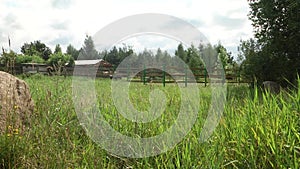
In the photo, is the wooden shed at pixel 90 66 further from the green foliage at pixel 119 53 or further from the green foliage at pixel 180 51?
the green foliage at pixel 180 51

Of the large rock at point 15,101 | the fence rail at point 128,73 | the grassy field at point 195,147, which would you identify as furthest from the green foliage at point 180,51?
the large rock at point 15,101

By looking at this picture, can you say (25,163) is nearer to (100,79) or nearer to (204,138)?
(204,138)

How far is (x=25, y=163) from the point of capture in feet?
9.17

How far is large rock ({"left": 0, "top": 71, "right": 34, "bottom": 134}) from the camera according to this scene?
3.51 m

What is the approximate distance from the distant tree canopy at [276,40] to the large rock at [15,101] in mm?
7149

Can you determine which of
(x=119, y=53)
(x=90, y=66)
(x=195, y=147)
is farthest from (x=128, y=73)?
(x=195, y=147)

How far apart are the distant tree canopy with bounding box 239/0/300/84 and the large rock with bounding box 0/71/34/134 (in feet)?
23.5

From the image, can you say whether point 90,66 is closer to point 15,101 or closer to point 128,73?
point 128,73

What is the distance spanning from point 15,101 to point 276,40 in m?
8.66

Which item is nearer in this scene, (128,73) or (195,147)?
(195,147)

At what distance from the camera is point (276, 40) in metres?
9.98

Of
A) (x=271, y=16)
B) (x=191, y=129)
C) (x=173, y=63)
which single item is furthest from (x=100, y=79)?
(x=271, y=16)

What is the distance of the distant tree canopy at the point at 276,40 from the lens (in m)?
9.58

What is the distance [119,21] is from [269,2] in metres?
7.70
